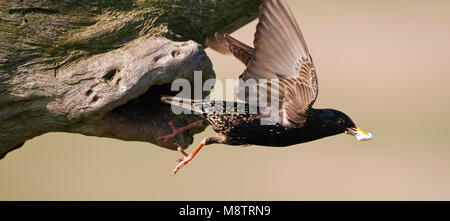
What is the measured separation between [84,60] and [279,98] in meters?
1.27

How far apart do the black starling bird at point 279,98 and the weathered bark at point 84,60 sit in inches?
13.6

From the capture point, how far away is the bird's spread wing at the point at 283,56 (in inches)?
153

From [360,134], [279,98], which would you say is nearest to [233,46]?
[279,98]

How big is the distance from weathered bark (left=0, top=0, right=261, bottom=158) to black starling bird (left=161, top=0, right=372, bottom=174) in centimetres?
35

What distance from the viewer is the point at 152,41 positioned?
13.7 feet

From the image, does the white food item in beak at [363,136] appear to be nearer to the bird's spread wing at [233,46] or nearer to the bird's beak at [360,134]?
the bird's beak at [360,134]

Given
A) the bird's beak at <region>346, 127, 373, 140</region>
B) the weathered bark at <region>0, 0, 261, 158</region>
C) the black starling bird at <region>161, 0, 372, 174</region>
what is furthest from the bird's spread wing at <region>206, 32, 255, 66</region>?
the bird's beak at <region>346, 127, 373, 140</region>

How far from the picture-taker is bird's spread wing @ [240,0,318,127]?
388 cm

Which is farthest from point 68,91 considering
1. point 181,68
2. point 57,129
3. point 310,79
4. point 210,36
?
point 310,79

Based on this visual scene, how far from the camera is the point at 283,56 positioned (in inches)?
155

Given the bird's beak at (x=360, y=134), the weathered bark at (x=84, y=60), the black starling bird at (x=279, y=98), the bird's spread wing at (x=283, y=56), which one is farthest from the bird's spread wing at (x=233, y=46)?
the bird's beak at (x=360, y=134)

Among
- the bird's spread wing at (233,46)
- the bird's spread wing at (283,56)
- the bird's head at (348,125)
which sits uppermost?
the bird's spread wing at (233,46)

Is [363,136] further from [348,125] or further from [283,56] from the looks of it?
[283,56]

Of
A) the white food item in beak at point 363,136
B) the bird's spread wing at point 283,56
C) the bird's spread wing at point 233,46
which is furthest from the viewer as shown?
the bird's spread wing at point 233,46
